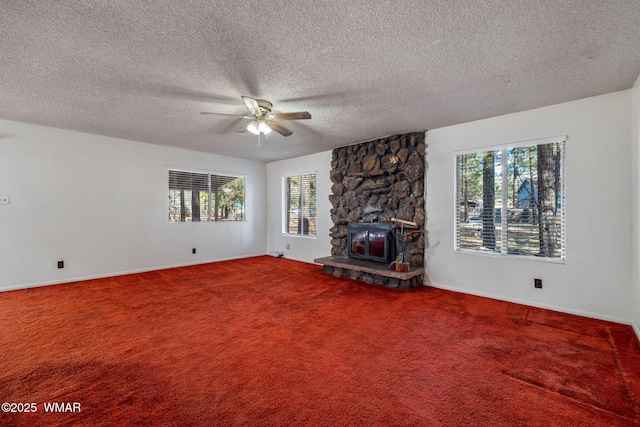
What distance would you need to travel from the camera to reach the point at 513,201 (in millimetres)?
3535

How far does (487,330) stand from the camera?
2695mm

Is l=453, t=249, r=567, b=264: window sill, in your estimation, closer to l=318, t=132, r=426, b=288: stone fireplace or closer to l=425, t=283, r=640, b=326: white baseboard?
l=425, t=283, r=640, b=326: white baseboard

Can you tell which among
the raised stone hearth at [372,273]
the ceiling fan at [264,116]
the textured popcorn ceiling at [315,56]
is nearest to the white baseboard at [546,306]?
the raised stone hearth at [372,273]

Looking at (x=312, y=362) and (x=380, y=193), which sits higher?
(x=380, y=193)

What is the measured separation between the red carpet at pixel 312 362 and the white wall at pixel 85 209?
920 mm

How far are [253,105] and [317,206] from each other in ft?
11.3

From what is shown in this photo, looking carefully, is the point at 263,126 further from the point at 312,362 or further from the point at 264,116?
the point at 312,362

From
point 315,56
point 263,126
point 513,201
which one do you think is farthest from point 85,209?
point 513,201

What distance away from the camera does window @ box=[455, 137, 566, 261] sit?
10.7 ft

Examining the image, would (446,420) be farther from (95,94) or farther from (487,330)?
(95,94)

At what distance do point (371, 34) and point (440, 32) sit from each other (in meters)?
0.49

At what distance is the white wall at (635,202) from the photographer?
8.53ft

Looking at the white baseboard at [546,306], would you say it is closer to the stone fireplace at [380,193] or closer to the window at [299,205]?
the stone fireplace at [380,193]

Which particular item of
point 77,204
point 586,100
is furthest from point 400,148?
point 77,204
